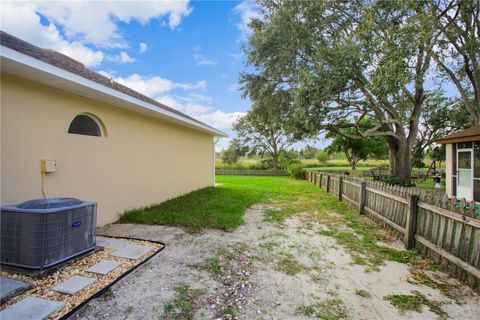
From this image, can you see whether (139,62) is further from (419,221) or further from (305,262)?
(419,221)

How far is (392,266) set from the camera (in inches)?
132

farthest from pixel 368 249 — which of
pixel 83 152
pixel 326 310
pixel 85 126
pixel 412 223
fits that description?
pixel 85 126

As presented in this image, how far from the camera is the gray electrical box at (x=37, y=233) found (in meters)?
2.71

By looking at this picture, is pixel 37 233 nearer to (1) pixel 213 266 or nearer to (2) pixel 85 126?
(1) pixel 213 266

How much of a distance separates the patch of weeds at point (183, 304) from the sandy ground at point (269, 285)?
5 centimetres

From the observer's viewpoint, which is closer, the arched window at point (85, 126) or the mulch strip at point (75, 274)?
the mulch strip at point (75, 274)

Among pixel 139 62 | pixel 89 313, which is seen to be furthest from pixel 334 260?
pixel 139 62

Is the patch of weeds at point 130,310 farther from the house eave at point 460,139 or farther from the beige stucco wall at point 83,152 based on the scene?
the house eave at point 460,139

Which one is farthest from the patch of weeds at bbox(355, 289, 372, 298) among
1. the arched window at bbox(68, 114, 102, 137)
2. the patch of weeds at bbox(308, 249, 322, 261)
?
the arched window at bbox(68, 114, 102, 137)

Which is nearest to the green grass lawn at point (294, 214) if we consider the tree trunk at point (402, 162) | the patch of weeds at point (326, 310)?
the patch of weeds at point (326, 310)

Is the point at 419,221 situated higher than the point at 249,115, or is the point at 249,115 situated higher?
the point at 249,115

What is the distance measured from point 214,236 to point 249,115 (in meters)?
12.1

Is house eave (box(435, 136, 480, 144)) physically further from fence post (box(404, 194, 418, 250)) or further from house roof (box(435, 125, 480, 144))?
fence post (box(404, 194, 418, 250))

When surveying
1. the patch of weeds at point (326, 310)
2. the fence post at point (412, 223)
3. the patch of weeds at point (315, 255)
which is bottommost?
the patch of weeds at point (326, 310)
